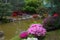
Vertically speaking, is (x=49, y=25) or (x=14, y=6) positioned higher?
(x=14, y=6)

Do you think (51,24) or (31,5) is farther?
(31,5)

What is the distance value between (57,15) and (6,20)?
7792mm

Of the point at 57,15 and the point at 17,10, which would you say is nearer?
the point at 57,15

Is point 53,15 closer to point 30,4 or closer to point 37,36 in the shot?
point 37,36

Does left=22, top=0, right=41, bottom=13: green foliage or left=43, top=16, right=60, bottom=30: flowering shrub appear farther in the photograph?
left=22, top=0, right=41, bottom=13: green foliage

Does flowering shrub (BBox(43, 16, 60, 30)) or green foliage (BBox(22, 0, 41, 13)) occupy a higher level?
green foliage (BBox(22, 0, 41, 13))

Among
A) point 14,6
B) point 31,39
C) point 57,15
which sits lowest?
point 31,39

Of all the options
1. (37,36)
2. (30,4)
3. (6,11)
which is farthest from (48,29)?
(30,4)

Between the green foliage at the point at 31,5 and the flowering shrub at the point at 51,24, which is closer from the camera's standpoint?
the flowering shrub at the point at 51,24

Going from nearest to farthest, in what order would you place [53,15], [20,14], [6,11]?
[53,15] → [6,11] → [20,14]

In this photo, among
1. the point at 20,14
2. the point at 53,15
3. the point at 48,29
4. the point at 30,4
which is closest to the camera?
the point at 48,29

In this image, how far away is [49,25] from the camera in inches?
372

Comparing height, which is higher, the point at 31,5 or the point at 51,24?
the point at 31,5

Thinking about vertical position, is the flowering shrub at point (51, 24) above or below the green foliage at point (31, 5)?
below
